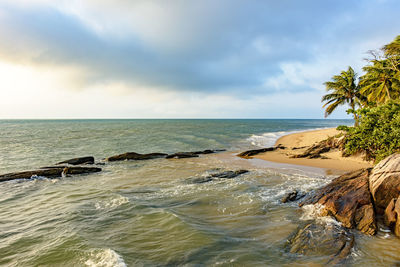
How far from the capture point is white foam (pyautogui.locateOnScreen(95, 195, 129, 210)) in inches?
363

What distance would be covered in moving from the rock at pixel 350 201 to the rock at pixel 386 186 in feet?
0.77

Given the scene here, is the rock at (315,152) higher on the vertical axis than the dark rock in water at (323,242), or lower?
higher

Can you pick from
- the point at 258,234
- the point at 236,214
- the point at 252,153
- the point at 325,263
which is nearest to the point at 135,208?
the point at 236,214

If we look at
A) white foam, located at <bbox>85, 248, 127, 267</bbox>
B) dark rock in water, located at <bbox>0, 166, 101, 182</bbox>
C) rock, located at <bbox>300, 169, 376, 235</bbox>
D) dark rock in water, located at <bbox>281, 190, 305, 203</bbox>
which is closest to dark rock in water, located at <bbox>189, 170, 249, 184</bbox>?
dark rock in water, located at <bbox>281, 190, 305, 203</bbox>

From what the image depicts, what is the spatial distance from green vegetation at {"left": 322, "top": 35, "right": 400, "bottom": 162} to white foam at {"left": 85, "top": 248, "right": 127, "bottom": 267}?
13019 mm

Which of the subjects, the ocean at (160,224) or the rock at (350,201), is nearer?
the ocean at (160,224)

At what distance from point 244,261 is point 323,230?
2.86 metres

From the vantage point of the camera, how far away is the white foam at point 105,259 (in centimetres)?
532

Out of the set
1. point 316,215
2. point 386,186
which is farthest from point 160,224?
point 386,186

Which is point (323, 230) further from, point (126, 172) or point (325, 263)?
point (126, 172)

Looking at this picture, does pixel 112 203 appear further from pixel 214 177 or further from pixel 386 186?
pixel 386 186

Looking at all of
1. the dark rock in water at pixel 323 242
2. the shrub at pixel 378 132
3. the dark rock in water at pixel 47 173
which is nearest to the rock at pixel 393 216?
the dark rock in water at pixel 323 242

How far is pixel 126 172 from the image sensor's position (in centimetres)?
1634

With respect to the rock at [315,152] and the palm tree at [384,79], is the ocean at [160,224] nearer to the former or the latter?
the rock at [315,152]
